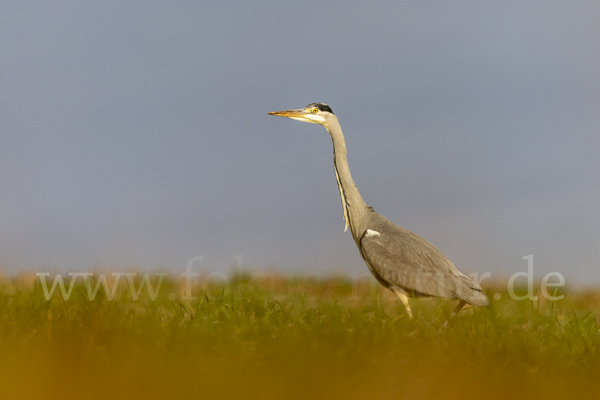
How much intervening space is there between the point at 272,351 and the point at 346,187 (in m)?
3.57

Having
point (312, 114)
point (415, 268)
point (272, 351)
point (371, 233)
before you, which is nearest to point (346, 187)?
point (371, 233)

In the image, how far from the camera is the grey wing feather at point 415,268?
6.58 metres

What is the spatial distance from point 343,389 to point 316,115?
477 cm

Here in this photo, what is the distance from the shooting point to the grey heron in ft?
21.7

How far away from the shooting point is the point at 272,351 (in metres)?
4.48

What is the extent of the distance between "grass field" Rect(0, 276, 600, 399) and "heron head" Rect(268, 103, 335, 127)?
8.99 feet

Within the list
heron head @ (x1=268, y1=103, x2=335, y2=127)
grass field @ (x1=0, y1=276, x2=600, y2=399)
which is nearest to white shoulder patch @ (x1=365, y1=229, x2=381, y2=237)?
grass field @ (x1=0, y1=276, x2=600, y2=399)

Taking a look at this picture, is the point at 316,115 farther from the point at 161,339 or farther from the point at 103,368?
the point at 103,368

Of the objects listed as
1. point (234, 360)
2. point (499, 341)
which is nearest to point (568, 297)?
point (499, 341)

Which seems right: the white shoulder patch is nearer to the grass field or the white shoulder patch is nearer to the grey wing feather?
the grey wing feather

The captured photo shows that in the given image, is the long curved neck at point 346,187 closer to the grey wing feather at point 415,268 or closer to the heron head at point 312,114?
the heron head at point 312,114

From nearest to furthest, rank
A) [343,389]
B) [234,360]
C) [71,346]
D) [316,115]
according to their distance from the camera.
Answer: [343,389] → [234,360] → [71,346] → [316,115]

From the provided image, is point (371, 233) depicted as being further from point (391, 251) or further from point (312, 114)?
point (312, 114)

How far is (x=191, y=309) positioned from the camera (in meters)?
5.62
